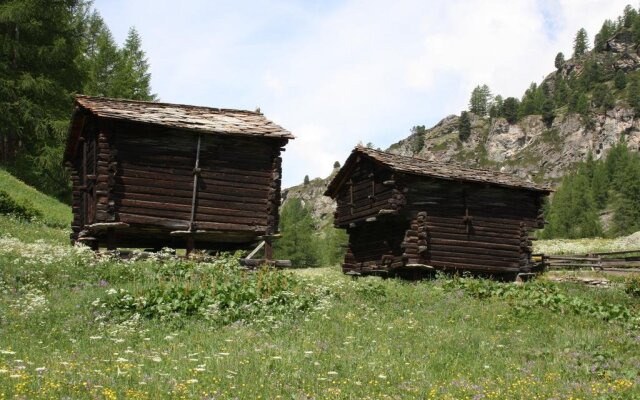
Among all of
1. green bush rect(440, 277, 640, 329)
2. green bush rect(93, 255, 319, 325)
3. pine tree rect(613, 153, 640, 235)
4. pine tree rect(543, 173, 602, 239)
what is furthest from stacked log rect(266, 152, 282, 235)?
pine tree rect(613, 153, 640, 235)

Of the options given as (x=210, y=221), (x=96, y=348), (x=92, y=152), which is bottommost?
(x=96, y=348)

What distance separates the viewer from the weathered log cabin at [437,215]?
90.5 feet

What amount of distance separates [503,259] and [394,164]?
23.3 ft

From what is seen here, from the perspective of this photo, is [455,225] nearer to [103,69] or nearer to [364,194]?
[364,194]

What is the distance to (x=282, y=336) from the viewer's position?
37.3 feet

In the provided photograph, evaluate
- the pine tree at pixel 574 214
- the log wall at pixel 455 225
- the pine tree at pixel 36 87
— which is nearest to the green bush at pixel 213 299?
the log wall at pixel 455 225

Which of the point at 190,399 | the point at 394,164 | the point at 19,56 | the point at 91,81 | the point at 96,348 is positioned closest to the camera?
the point at 190,399

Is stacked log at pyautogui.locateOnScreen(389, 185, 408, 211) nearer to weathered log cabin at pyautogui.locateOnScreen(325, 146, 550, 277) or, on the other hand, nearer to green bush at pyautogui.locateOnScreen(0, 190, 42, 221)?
weathered log cabin at pyautogui.locateOnScreen(325, 146, 550, 277)

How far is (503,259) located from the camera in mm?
29469

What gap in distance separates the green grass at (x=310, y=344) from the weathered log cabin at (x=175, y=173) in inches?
153

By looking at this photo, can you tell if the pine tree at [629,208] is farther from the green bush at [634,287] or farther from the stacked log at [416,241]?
the green bush at [634,287]

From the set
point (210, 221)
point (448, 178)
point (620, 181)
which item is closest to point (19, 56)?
point (210, 221)

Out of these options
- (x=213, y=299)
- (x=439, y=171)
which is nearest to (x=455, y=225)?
(x=439, y=171)

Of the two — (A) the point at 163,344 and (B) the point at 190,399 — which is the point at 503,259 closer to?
(A) the point at 163,344
